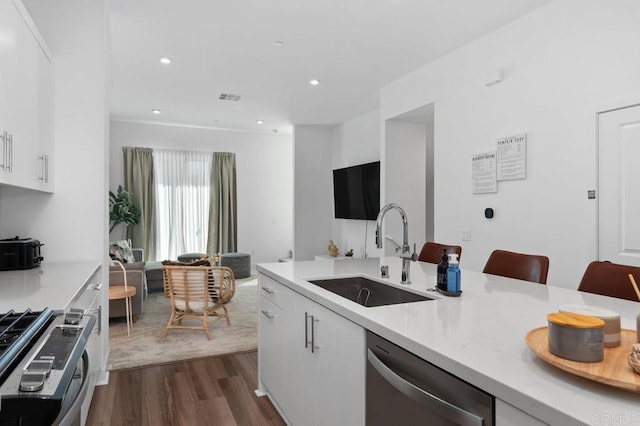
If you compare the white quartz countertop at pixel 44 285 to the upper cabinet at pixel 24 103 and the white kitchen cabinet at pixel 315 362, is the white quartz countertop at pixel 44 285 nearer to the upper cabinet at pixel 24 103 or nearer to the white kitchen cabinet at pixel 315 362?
the upper cabinet at pixel 24 103

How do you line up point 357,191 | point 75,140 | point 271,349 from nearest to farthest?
point 271,349, point 75,140, point 357,191

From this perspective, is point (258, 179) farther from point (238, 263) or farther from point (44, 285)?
point (44, 285)

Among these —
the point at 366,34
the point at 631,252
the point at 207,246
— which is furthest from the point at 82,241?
the point at 207,246

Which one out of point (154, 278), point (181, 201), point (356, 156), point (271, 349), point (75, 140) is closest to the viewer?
point (271, 349)

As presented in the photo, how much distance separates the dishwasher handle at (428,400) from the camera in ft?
2.92

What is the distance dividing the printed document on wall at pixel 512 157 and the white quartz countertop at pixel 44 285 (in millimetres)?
3238

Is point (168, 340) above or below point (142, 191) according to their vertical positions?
below

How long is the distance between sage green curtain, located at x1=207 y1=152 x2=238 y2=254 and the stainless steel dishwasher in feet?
22.9

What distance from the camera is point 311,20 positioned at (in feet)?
11.4

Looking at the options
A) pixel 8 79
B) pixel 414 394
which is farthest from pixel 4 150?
pixel 414 394

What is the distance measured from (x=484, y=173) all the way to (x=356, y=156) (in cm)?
344

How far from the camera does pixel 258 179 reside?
333 inches

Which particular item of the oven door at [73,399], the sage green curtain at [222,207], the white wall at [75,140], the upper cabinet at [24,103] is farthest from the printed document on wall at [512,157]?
the sage green curtain at [222,207]

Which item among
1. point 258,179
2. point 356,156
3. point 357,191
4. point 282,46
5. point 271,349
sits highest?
point 282,46
